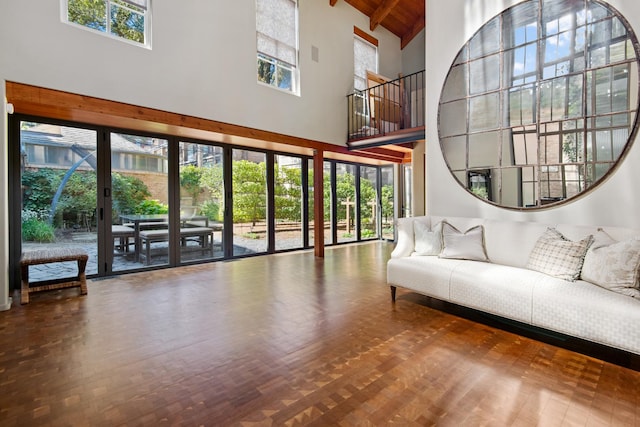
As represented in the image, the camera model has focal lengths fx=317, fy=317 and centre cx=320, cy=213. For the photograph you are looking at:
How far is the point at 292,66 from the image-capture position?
617 cm

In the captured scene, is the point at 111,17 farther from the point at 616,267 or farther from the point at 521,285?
the point at 616,267

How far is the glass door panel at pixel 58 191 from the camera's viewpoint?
4.28 m

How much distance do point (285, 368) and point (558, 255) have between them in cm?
257

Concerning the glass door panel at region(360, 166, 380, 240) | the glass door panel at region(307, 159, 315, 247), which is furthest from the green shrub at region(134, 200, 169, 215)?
the glass door panel at region(360, 166, 380, 240)

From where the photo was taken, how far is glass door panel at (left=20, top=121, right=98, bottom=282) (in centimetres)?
428

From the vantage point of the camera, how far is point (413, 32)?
8.66 m

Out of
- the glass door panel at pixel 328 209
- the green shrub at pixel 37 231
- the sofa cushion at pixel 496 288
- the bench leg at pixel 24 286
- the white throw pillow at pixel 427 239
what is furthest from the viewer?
the glass door panel at pixel 328 209

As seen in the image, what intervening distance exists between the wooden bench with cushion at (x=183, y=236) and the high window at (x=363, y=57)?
472 cm

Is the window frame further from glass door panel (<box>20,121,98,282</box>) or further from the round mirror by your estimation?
glass door panel (<box>20,121,98,282</box>)

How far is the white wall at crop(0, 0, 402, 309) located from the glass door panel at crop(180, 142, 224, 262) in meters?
1.05

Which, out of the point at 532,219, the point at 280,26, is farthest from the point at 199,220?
the point at 532,219

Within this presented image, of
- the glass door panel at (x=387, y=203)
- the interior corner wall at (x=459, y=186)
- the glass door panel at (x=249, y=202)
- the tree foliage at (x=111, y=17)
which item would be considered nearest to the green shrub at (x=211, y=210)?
the glass door panel at (x=249, y=202)

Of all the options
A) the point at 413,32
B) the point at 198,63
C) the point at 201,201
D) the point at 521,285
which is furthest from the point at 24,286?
the point at 413,32

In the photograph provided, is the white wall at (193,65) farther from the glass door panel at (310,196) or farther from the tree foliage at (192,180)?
the tree foliage at (192,180)
